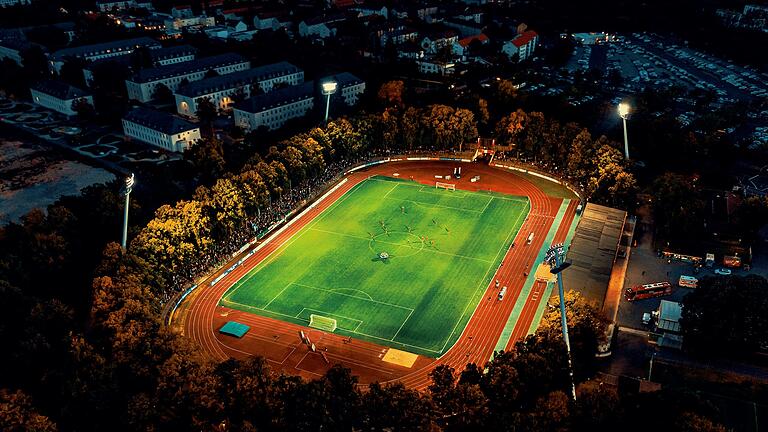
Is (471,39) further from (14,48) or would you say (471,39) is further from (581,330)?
(14,48)

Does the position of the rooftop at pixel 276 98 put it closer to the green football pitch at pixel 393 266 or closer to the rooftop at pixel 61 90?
the green football pitch at pixel 393 266

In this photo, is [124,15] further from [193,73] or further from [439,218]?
[439,218]

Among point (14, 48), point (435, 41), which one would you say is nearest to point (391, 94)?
point (435, 41)

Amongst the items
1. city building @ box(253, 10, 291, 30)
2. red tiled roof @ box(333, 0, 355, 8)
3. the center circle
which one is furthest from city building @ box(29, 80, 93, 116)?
red tiled roof @ box(333, 0, 355, 8)

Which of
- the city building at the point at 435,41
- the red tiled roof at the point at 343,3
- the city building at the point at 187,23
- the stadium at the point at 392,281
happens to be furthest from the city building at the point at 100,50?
the stadium at the point at 392,281

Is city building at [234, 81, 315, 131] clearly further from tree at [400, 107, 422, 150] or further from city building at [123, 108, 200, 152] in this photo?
tree at [400, 107, 422, 150]

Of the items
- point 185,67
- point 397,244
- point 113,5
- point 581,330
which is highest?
point 113,5
